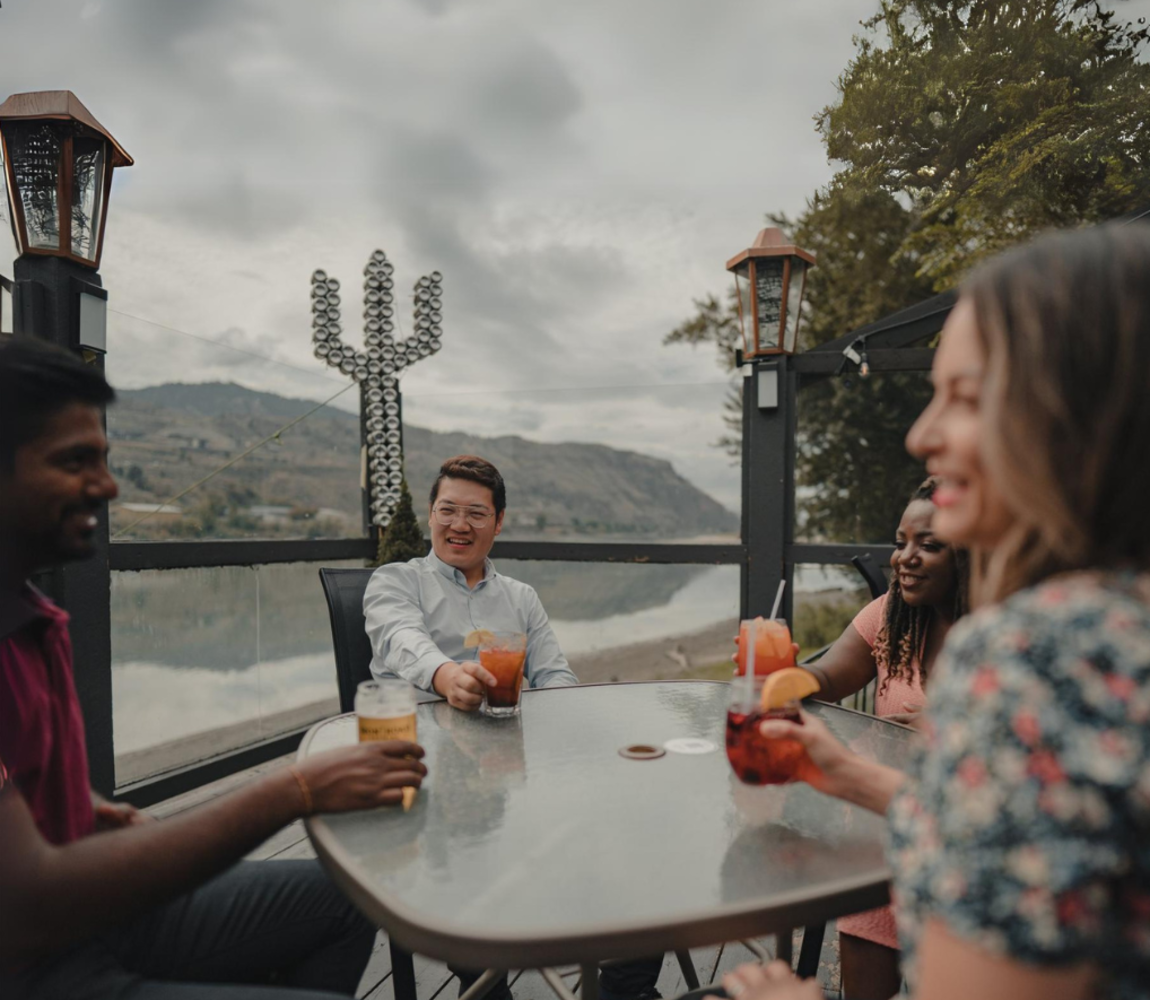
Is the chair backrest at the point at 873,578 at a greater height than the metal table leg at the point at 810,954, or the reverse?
the chair backrest at the point at 873,578

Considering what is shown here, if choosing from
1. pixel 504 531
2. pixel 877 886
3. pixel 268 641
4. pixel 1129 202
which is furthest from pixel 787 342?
pixel 877 886

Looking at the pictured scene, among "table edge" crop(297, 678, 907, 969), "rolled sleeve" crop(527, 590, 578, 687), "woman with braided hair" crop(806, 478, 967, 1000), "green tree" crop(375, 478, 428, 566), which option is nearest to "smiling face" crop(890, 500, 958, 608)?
"woman with braided hair" crop(806, 478, 967, 1000)

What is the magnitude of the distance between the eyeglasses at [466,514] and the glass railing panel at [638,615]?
221 centimetres

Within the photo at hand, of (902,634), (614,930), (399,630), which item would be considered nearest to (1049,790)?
(614,930)

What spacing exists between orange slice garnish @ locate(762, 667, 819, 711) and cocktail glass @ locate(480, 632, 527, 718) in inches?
26.4

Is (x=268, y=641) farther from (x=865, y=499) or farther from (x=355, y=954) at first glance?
(x=865, y=499)

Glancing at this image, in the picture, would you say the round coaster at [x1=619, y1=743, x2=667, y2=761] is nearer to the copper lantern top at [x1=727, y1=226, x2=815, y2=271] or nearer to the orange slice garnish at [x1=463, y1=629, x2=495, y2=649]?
the orange slice garnish at [x1=463, y1=629, x2=495, y2=649]

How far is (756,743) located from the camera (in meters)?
1.12

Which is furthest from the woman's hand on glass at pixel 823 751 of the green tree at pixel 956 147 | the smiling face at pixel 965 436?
the green tree at pixel 956 147

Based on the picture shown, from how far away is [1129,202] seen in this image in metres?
4.77

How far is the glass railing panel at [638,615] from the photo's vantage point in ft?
15.2

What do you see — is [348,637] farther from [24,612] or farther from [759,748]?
[759,748]

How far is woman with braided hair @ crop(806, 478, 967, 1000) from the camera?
184 centimetres

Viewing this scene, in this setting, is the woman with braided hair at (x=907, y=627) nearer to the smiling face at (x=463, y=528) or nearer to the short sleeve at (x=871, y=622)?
the short sleeve at (x=871, y=622)
